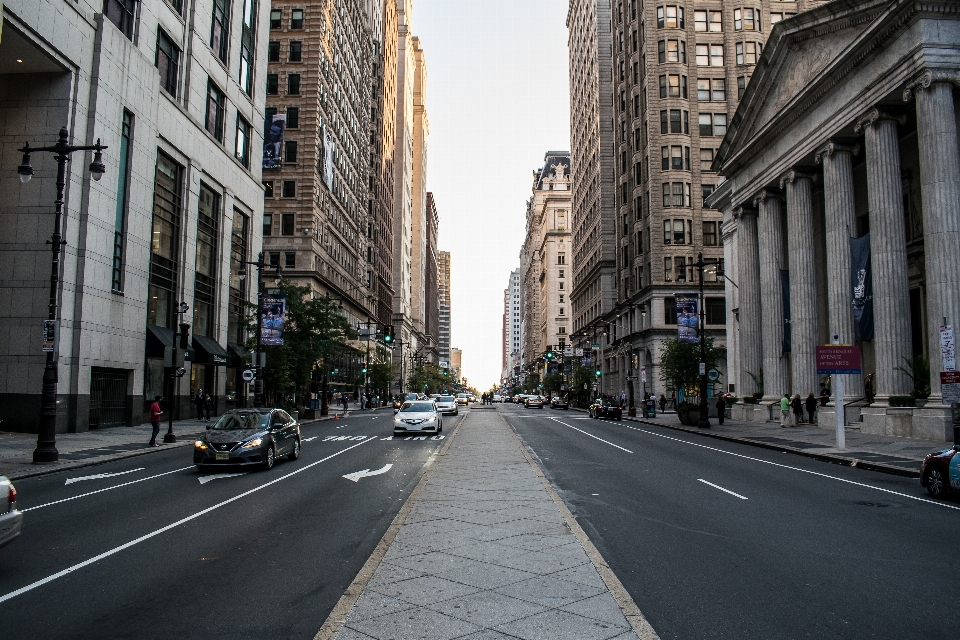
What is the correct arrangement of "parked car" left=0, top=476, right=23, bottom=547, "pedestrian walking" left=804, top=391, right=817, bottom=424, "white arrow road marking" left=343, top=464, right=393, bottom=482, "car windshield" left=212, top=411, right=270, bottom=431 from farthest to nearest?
"pedestrian walking" left=804, top=391, right=817, bottom=424, "car windshield" left=212, top=411, right=270, bottom=431, "white arrow road marking" left=343, top=464, right=393, bottom=482, "parked car" left=0, top=476, right=23, bottom=547

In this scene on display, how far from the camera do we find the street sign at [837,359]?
78.1 feet

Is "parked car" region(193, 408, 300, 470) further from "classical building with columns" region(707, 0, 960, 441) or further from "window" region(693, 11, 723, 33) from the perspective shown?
"window" region(693, 11, 723, 33)

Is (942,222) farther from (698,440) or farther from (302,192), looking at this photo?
(302,192)

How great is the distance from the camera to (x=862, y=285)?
97.8ft

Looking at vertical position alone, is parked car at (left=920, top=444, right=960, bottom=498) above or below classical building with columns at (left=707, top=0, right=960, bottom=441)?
below

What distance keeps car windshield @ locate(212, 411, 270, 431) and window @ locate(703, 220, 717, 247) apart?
6103cm

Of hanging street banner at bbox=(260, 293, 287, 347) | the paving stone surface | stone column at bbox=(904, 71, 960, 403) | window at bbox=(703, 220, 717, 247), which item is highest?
window at bbox=(703, 220, 717, 247)

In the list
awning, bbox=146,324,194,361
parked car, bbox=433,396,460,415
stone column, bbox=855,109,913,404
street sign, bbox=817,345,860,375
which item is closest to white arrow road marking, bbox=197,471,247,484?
street sign, bbox=817,345,860,375

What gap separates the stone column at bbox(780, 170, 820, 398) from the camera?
3562 cm

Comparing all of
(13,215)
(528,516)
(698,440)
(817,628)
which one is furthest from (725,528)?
(13,215)

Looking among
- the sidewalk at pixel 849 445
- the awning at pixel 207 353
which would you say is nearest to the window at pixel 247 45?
the awning at pixel 207 353

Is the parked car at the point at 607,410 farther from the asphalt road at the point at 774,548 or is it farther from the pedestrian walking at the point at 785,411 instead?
the asphalt road at the point at 774,548

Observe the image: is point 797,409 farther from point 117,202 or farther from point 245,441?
point 117,202

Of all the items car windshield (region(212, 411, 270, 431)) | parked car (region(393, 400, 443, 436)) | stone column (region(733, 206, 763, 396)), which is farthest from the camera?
stone column (region(733, 206, 763, 396))
